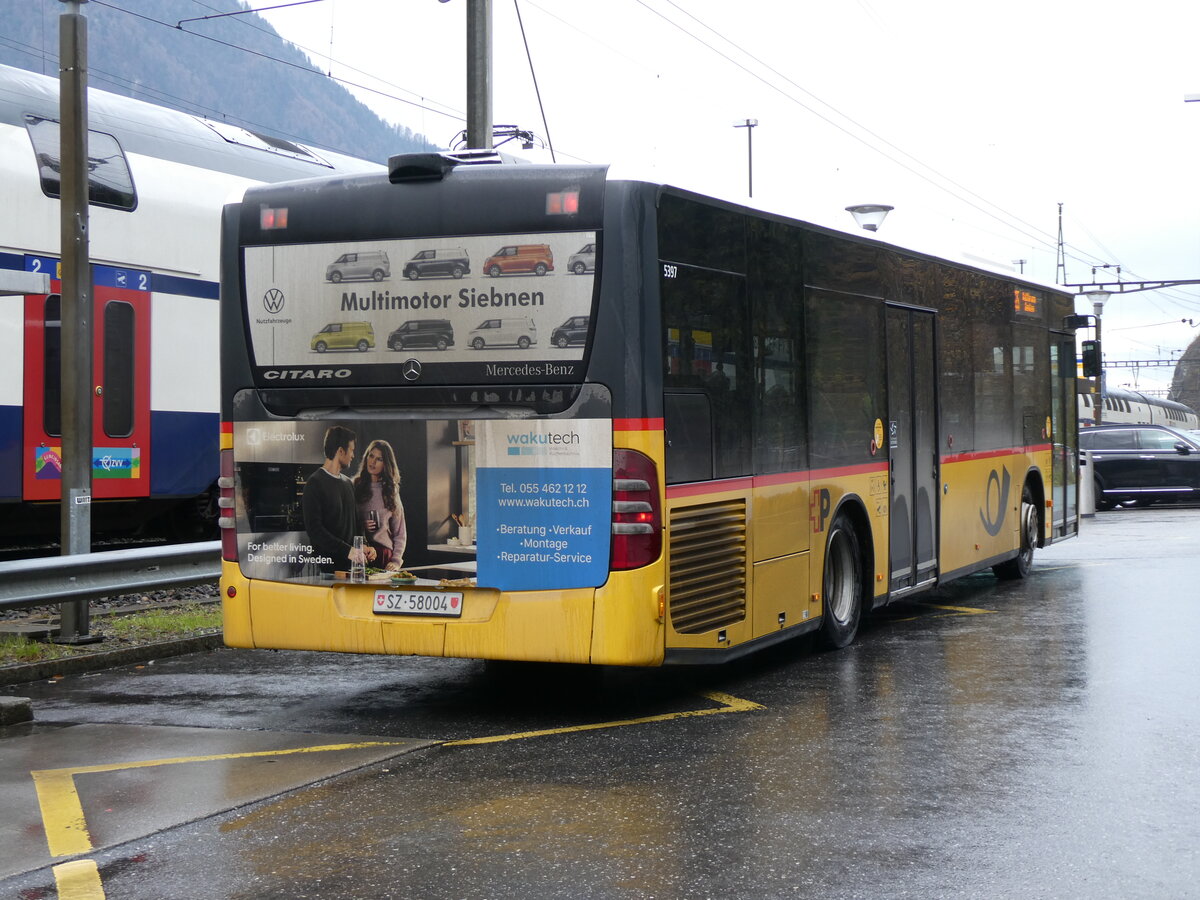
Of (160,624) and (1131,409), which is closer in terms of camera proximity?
(160,624)

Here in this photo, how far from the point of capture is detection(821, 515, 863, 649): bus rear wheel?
10.4 metres

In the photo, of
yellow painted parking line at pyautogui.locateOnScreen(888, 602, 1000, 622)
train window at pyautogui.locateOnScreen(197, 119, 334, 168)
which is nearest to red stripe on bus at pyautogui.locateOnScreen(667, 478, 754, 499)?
yellow painted parking line at pyautogui.locateOnScreen(888, 602, 1000, 622)

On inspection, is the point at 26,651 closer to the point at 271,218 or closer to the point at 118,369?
the point at 271,218

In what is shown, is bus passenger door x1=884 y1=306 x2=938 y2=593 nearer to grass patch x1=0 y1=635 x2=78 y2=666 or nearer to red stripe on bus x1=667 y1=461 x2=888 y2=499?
red stripe on bus x1=667 y1=461 x2=888 y2=499

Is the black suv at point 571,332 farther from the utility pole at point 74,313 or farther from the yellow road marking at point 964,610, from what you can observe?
the yellow road marking at point 964,610

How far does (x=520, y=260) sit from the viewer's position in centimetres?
802

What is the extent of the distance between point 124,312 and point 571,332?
25.6 feet

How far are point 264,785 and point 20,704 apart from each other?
6.78 ft

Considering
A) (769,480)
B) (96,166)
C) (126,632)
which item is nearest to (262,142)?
(96,166)

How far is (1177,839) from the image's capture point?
18.4 ft

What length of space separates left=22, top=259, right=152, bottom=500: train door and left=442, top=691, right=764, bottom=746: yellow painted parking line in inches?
278

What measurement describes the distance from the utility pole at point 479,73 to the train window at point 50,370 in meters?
4.17

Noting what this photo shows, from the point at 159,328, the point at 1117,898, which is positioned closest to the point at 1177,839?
the point at 1117,898

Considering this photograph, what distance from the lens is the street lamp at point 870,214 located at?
37.8ft
